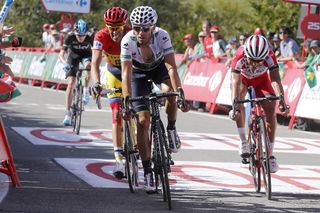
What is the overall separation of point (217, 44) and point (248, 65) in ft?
42.1

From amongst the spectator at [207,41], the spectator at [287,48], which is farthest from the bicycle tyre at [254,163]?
the spectator at [207,41]

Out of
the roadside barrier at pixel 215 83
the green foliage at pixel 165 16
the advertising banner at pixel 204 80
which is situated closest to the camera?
the roadside barrier at pixel 215 83

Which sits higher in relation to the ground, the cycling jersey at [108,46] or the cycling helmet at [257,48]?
the cycling helmet at [257,48]

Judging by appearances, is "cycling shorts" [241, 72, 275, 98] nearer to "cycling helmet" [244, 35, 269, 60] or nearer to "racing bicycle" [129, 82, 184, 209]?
"cycling helmet" [244, 35, 269, 60]

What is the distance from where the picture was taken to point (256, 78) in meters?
11.3

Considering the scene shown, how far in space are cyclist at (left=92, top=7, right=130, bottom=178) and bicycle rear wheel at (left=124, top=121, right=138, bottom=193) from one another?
314mm

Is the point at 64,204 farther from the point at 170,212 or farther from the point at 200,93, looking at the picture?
the point at 200,93

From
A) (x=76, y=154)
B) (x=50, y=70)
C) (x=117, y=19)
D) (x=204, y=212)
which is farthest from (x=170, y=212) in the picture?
(x=50, y=70)

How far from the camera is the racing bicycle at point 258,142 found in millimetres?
10383

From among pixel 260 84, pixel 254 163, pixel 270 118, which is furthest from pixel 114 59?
pixel 254 163

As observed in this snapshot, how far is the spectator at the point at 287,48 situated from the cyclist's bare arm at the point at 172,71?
11.5 metres

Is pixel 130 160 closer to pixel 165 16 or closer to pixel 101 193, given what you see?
pixel 101 193

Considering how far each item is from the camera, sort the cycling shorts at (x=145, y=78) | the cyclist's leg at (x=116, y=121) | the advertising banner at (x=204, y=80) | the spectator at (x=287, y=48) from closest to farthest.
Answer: the cycling shorts at (x=145, y=78), the cyclist's leg at (x=116, y=121), the spectator at (x=287, y=48), the advertising banner at (x=204, y=80)

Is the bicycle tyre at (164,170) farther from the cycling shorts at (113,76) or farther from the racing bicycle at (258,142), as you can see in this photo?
the cycling shorts at (113,76)
